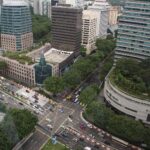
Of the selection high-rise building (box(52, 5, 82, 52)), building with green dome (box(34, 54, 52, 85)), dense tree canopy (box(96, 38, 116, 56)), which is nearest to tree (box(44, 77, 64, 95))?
building with green dome (box(34, 54, 52, 85))

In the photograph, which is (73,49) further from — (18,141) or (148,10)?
(18,141)

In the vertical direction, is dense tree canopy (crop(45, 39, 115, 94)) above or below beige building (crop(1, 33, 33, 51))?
below

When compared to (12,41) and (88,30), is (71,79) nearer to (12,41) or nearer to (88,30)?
(12,41)

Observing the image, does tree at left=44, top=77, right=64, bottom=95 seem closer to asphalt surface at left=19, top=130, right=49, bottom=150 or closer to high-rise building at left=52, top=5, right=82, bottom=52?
asphalt surface at left=19, top=130, right=49, bottom=150

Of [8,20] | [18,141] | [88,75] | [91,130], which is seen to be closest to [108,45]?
[88,75]

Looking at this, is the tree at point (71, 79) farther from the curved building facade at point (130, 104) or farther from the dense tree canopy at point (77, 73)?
the curved building facade at point (130, 104)

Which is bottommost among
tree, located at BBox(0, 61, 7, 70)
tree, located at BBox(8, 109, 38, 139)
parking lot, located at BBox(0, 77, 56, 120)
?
parking lot, located at BBox(0, 77, 56, 120)
